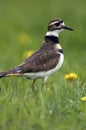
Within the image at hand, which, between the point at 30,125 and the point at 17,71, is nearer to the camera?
the point at 30,125

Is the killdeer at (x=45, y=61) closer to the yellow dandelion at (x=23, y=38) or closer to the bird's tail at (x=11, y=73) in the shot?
the bird's tail at (x=11, y=73)

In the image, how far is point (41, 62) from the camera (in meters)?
8.46

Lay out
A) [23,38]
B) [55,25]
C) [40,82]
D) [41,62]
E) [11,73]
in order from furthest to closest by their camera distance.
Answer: [23,38] < [40,82] < [55,25] < [41,62] < [11,73]

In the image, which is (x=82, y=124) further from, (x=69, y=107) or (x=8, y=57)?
(x=8, y=57)

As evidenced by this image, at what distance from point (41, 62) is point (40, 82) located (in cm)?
72

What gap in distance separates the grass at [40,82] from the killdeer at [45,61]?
0.18 metres

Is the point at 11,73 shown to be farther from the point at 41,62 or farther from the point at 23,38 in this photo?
the point at 23,38

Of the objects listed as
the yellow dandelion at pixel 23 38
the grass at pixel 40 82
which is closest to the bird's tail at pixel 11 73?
the grass at pixel 40 82

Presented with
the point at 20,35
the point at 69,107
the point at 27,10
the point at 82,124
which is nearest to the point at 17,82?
the point at 69,107

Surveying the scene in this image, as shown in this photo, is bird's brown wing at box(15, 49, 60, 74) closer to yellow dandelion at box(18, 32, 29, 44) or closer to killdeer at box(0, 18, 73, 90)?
killdeer at box(0, 18, 73, 90)

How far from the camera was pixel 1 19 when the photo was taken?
56.3 ft

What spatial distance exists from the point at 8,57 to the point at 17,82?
306 centimetres

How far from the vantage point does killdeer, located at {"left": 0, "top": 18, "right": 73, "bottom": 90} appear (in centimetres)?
823

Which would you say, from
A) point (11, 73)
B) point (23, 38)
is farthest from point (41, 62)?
point (23, 38)
